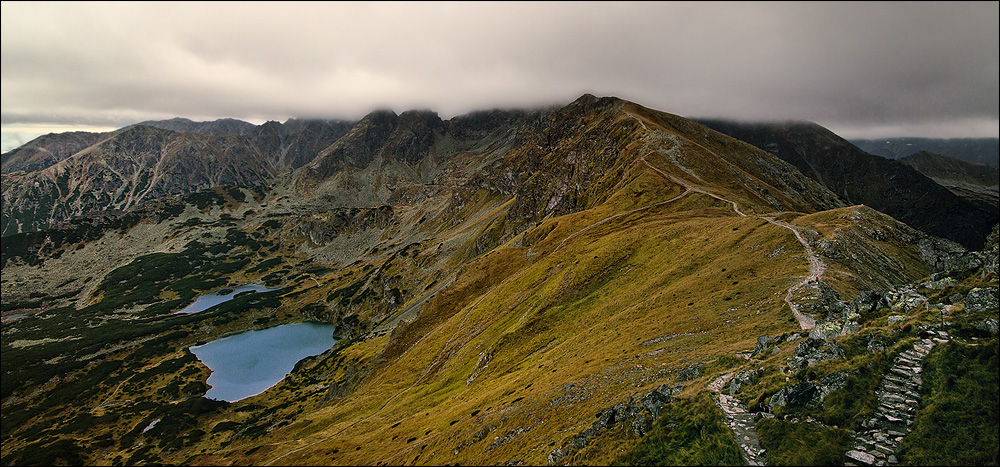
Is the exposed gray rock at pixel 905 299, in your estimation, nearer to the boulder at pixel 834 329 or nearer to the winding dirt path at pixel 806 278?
the boulder at pixel 834 329

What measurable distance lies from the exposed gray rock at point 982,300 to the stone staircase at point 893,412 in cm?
324

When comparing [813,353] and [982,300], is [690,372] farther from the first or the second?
[982,300]

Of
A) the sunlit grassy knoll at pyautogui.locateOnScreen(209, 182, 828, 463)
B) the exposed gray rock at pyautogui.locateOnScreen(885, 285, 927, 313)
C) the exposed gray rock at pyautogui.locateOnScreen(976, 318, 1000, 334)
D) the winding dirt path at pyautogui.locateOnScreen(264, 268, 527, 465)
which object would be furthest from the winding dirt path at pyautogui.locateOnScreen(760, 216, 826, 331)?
the winding dirt path at pyautogui.locateOnScreen(264, 268, 527, 465)

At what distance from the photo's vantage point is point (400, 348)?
12012 cm

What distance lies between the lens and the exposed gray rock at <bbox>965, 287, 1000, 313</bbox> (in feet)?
78.2

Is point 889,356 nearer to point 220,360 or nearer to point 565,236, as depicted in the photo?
point 565,236

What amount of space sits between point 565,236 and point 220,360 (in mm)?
190784

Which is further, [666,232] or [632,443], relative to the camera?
[666,232]

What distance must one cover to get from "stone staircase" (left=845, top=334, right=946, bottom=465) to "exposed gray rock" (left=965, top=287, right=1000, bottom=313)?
3.24 meters

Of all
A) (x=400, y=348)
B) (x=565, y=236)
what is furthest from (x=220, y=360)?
(x=565, y=236)

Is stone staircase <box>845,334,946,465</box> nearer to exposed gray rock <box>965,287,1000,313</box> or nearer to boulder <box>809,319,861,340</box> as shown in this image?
exposed gray rock <box>965,287,1000,313</box>

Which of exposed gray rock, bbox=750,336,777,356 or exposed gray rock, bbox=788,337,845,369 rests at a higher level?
exposed gray rock, bbox=788,337,845,369

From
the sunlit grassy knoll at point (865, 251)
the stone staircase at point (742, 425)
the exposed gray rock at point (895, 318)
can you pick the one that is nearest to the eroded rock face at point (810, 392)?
the stone staircase at point (742, 425)

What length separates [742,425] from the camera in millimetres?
25484
